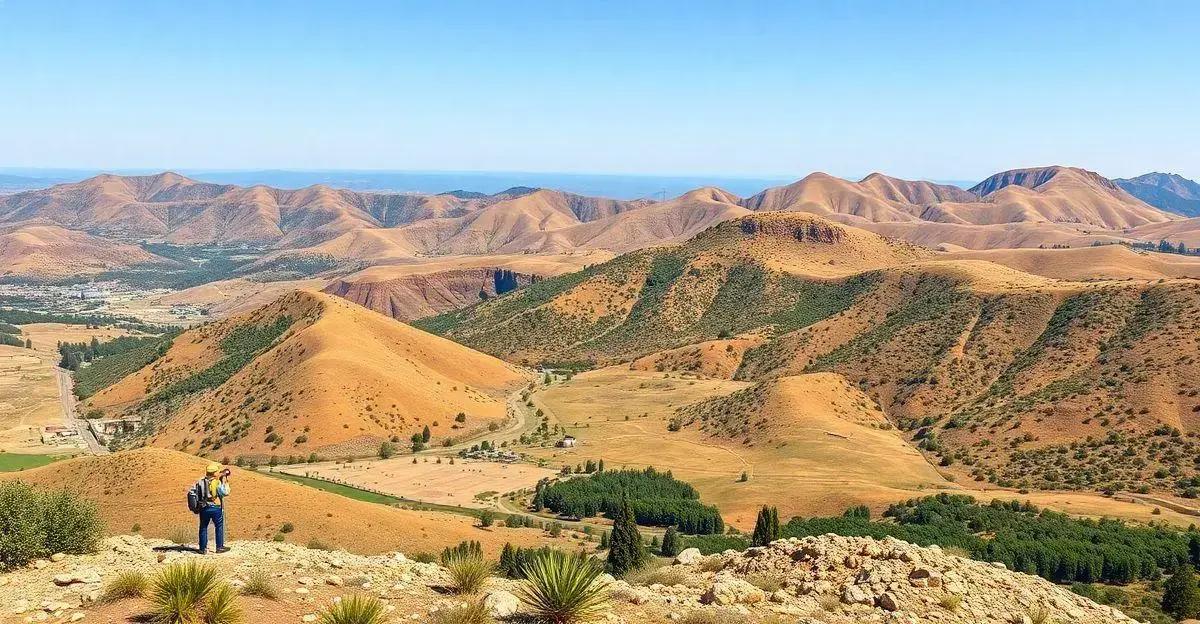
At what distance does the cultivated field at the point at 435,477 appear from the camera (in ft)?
221

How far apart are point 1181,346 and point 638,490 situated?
5831cm

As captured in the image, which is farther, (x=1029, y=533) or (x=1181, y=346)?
(x=1181, y=346)

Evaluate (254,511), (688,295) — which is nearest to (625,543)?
(254,511)

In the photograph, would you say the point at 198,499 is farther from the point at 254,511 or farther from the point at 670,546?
the point at 670,546

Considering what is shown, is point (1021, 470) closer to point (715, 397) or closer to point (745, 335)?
point (715, 397)

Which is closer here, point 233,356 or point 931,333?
point 931,333

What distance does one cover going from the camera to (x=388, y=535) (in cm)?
4288

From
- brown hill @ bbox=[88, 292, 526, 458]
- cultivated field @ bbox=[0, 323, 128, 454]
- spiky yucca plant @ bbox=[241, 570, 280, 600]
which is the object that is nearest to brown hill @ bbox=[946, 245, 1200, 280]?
brown hill @ bbox=[88, 292, 526, 458]

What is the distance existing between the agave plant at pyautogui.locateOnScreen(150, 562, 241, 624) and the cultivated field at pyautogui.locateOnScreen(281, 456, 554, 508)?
5160 centimetres

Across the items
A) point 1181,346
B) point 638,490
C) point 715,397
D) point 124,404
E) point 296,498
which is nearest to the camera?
point 296,498

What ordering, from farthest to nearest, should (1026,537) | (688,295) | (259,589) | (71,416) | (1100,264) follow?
1. (1100,264)
2. (688,295)
3. (71,416)
4. (1026,537)
5. (259,589)

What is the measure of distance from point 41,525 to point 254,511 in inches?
1021

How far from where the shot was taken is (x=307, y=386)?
90.2 metres

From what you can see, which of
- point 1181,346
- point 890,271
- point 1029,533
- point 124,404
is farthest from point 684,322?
point 1029,533
